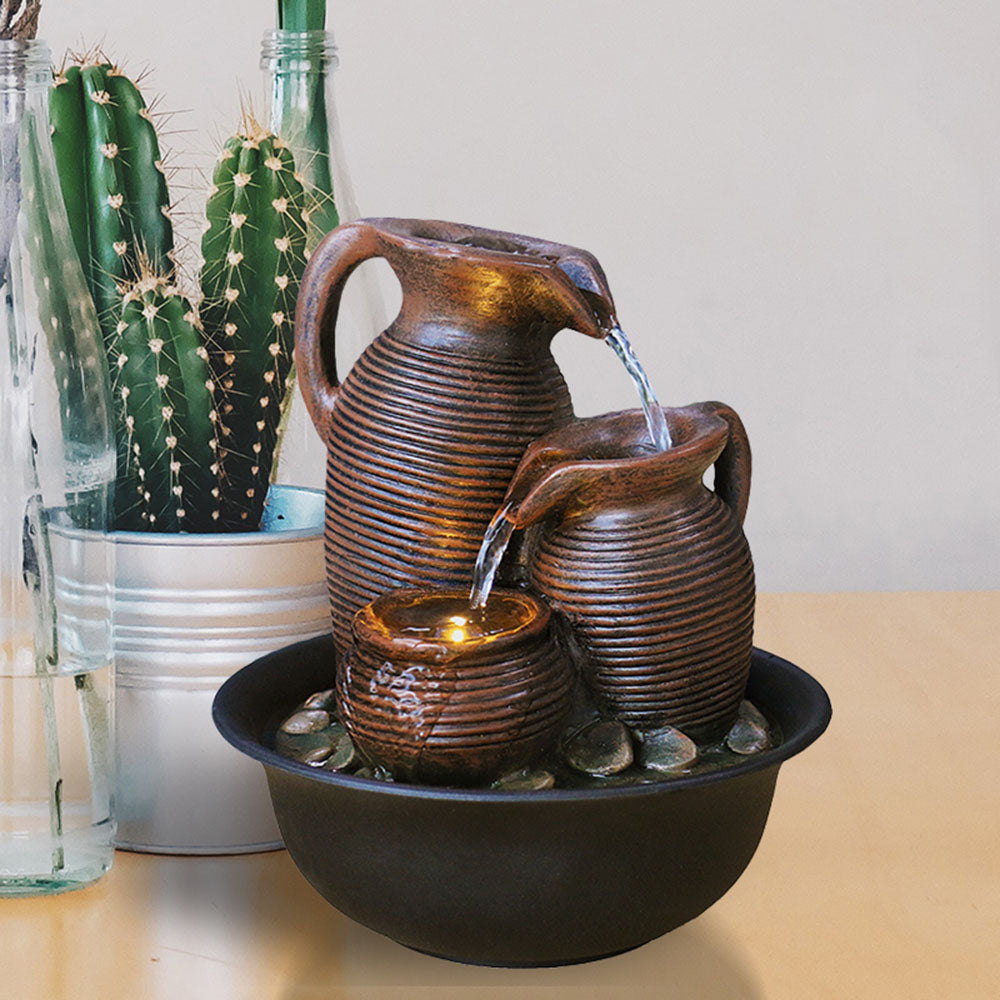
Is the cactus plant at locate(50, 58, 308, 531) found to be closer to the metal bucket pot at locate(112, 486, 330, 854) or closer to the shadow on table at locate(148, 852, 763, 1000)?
the metal bucket pot at locate(112, 486, 330, 854)

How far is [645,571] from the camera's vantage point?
567 mm

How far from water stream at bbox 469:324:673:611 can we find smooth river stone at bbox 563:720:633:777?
63mm

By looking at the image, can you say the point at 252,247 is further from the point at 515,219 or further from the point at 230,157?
the point at 515,219

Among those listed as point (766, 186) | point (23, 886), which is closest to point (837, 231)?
point (766, 186)

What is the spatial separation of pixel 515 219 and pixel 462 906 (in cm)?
145

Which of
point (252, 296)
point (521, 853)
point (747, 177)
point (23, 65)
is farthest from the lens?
point (747, 177)

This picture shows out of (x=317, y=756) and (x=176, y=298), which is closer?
(x=317, y=756)

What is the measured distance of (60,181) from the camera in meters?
0.71

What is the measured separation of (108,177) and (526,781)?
355 millimetres

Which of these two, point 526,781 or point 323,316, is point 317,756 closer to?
point 526,781

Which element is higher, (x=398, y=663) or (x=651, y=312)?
(x=398, y=663)

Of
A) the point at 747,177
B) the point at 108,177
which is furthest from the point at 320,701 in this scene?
the point at 747,177

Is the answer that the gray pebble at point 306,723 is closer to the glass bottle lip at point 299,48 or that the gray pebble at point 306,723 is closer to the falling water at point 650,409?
the falling water at point 650,409

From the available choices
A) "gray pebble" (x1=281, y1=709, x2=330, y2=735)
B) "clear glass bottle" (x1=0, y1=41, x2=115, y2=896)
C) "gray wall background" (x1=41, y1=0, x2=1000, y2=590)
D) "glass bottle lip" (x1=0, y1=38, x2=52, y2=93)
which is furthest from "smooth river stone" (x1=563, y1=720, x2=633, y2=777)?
"gray wall background" (x1=41, y1=0, x2=1000, y2=590)
